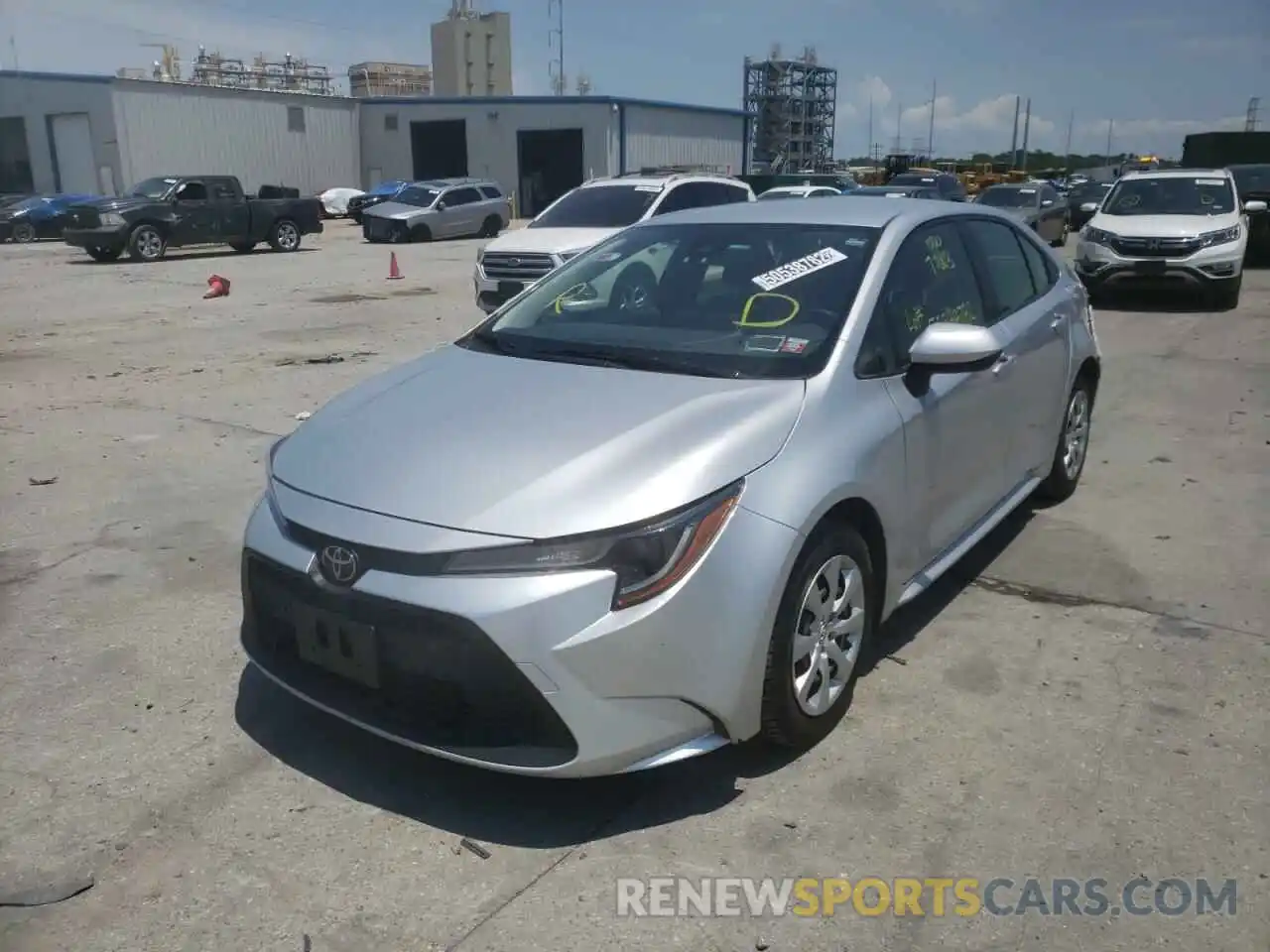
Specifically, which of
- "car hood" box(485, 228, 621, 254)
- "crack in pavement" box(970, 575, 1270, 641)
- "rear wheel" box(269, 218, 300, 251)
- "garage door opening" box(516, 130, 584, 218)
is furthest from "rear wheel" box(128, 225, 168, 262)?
"garage door opening" box(516, 130, 584, 218)

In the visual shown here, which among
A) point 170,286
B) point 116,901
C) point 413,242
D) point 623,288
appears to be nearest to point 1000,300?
point 623,288

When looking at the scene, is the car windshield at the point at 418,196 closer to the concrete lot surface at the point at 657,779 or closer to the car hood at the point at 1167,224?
the car hood at the point at 1167,224

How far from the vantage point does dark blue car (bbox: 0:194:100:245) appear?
28.4 metres

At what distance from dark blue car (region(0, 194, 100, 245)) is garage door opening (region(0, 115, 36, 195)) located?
13.4m

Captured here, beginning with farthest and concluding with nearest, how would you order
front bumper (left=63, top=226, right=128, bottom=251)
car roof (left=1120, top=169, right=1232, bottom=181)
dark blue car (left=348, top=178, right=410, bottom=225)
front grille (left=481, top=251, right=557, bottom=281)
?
dark blue car (left=348, top=178, right=410, bottom=225) → front bumper (left=63, top=226, right=128, bottom=251) → car roof (left=1120, top=169, right=1232, bottom=181) → front grille (left=481, top=251, right=557, bottom=281)

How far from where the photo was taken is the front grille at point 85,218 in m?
21.8

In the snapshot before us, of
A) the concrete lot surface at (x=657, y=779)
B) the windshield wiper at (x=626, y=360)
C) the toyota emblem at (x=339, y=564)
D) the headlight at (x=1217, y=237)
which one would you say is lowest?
the concrete lot surface at (x=657, y=779)

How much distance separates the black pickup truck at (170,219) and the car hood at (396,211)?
391 cm

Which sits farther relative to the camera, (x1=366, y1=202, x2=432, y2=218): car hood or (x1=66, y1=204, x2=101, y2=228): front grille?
(x1=366, y1=202, x2=432, y2=218): car hood

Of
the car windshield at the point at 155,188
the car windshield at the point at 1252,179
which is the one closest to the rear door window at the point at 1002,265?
the car windshield at the point at 1252,179

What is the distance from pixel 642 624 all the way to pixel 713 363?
116 cm

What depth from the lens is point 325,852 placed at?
2844mm

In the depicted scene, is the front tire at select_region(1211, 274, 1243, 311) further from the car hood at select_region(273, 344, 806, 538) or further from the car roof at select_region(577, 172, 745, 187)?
the car hood at select_region(273, 344, 806, 538)

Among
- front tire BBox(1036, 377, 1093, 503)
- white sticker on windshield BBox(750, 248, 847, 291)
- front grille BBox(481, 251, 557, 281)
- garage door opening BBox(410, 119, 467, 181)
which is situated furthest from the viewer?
garage door opening BBox(410, 119, 467, 181)
